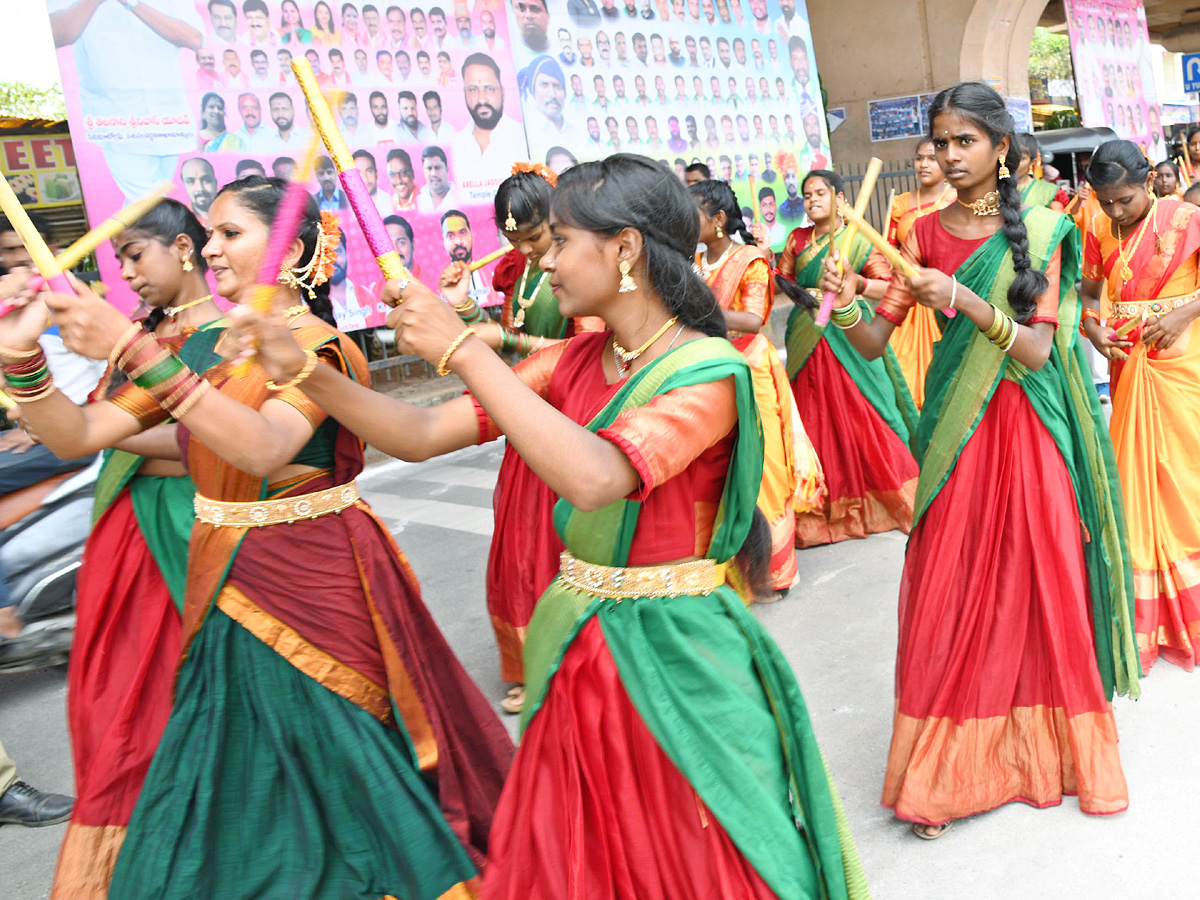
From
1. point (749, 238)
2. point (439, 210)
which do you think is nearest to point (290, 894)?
point (749, 238)

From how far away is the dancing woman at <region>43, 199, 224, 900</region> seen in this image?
2.65 meters

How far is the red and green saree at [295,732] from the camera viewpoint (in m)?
A: 2.45

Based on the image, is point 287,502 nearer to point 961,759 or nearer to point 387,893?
point 387,893

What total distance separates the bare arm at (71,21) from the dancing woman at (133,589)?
3.38m

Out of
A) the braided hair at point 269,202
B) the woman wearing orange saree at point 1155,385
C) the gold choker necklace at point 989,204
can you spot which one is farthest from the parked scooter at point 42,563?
the woman wearing orange saree at point 1155,385

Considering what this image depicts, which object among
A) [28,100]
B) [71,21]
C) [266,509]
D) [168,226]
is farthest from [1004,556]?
[28,100]

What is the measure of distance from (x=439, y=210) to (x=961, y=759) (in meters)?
5.56

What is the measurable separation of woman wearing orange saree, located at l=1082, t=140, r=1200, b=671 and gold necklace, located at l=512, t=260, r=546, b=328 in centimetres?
220

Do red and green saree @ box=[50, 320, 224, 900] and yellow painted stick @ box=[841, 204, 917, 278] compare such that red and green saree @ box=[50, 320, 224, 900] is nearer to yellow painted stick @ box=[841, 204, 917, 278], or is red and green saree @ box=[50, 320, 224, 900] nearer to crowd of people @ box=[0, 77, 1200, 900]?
crowd of people @ box=[0, 77, 1200, 900]

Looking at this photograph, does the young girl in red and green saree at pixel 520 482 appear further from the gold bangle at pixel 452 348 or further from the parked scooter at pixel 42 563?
the gold bangle at pixel 452 348

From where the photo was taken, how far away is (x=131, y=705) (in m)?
2.72

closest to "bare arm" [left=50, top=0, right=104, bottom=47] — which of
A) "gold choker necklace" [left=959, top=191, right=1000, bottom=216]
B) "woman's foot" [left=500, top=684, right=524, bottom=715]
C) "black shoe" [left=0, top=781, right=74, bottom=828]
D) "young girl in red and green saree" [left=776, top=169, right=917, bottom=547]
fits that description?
"young girl in red and green saree" [left=776, top=169, right=917, bottom=547]

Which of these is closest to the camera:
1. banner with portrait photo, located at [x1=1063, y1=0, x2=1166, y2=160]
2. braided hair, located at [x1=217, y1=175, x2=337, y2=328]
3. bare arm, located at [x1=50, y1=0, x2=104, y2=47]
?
braided hair, located at [x1=217, y1=175, x2=337, y2=328]

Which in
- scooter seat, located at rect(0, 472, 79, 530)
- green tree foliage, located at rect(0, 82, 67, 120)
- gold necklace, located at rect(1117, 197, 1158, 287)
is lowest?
scooter seat, located at rect(0, 472, 79, 530)
